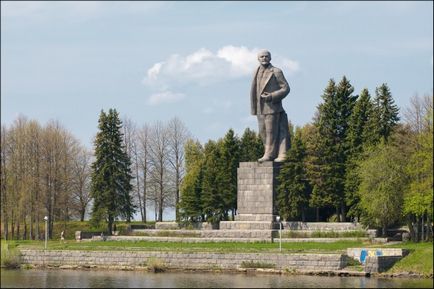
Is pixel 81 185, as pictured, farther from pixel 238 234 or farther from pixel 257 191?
pixel 238 234

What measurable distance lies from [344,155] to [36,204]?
23483mm

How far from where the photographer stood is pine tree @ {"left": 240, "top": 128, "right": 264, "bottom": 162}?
2699 inches

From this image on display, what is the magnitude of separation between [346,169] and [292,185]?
3.49 metres

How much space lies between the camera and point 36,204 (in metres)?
70.1

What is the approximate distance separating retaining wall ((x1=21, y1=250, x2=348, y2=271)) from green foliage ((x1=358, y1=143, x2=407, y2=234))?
698 centimetres

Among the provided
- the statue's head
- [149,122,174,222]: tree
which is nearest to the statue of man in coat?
the statue's head

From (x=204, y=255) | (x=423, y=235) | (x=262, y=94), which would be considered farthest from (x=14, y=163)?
(x=423, y=235)

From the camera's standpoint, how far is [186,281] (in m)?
42.7

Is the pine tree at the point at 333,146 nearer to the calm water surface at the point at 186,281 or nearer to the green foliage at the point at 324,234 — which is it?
the green foliage at the point at 324,234

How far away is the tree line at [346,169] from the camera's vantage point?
51.6 m

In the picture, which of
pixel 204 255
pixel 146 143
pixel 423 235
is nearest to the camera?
pixel 204 255

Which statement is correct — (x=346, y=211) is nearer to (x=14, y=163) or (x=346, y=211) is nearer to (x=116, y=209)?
(x=116, y=209)

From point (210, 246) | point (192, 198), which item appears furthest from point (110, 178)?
point (210, 246)

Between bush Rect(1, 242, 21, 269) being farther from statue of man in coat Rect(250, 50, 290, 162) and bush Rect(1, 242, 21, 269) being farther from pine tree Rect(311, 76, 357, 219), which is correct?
pine tree Rect(311, 76, 357, 219)
